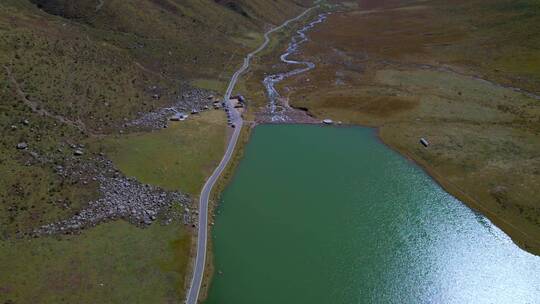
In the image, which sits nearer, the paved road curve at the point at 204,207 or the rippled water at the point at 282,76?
the paved road curve at the point at 204,207

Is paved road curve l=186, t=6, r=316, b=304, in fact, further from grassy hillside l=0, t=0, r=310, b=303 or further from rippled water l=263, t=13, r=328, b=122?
rippled water l=263, t=13, r=328, b=122

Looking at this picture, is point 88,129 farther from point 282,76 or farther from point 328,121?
point 282,76

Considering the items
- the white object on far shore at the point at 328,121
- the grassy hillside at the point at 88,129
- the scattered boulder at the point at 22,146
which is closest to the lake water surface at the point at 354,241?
the grassy hillside at the point at 88,129

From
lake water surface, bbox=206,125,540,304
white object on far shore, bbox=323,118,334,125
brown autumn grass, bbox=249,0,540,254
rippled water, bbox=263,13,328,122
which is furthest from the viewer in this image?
rippled water, bbox=263,13,328,122

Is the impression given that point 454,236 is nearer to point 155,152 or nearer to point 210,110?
point 155,152

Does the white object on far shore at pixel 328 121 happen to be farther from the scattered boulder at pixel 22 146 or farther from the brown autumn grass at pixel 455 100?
the scattered boulder at pixel 22 146

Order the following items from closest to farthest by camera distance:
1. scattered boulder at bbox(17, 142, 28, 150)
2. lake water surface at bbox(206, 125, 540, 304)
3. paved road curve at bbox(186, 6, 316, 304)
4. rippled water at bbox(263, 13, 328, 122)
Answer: paved road curve at bbox(186, 6, 316, 304) < lake water surface at bbox(206, 125, 540, 304) < scattered boulder at bbox(17, 142, 28, 150) < rippled water at bbox(263, 13, 328, 122)

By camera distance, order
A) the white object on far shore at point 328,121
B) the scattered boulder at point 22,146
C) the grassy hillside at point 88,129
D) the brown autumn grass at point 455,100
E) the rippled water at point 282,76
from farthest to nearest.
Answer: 1. the rippled water at point 282,76
2. the white object on far shore at point 328,121
3. the brown autumn grass at point 455,100
4. the scattered boulder at point 22,146
5. the grassy hillside at point 88,129

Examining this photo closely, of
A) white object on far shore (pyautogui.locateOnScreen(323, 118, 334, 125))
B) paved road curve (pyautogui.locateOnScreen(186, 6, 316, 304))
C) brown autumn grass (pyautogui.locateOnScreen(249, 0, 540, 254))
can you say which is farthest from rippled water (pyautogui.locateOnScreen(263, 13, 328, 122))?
paved road curve (pyautogui.locateOnScreen(186, 6, 316, 304))
